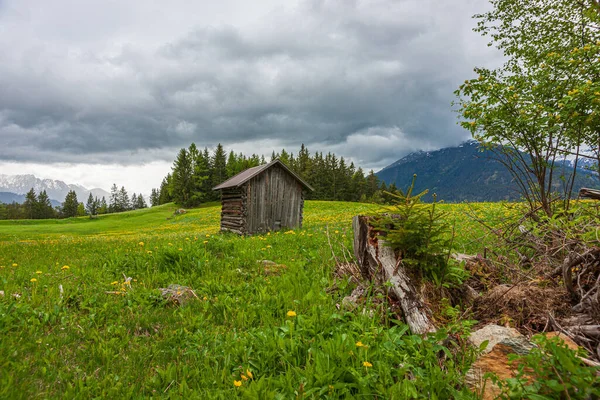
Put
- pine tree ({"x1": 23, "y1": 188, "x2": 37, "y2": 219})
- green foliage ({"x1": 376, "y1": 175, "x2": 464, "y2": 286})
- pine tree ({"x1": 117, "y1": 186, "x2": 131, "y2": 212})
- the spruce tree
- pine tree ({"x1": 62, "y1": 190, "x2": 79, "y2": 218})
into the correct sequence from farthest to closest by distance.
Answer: pine tree ({"x1": 117, "y1": 186, "x2": 131, "y2": 212})
pine tree ({"x1": 62, "y1": 190, "x2": 79, "y2": 218})
the spruce tree
pine tree ({"x1": 23, "y1": 188, "x2": 37, "y2": 219})
green foliage ({"x1": 376, "y1": 175, "x2": 464, "y2": 286})

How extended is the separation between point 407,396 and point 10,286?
6.32 m

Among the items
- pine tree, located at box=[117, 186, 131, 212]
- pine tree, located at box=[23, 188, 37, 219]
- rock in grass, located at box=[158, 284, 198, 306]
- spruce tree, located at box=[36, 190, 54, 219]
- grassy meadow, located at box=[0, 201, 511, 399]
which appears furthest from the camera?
pine tree, located at box=[117, 186, 131, 212]

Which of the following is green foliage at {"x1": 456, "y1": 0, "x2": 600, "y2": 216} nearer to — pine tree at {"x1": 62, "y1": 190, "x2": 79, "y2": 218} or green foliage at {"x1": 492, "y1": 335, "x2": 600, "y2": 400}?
green foliage at {"x1": 492, "y1": 335, "x2": 600, "y2": 400}

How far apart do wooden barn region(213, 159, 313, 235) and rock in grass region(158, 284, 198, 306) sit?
10898mm

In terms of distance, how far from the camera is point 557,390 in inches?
71.9

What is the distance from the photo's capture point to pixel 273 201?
56.9ft

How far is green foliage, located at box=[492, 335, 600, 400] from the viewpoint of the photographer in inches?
71.8

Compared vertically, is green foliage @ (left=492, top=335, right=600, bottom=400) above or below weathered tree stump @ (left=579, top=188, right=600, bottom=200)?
below

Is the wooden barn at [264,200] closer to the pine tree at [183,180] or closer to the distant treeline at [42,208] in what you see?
the pine tree at [183,180]

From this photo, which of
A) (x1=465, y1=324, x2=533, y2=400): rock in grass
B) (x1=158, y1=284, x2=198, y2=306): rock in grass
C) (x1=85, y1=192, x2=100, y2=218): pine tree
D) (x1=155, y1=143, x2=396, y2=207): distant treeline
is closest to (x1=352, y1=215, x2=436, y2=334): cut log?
(x1=465, y1=324, x2=533, y2=400): rock in grass

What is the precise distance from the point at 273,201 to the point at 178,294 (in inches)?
500

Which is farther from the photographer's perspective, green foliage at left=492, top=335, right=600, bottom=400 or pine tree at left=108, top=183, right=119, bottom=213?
pine tree at left=108, top=183, right=119, bottom=213

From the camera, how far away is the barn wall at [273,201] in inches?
651

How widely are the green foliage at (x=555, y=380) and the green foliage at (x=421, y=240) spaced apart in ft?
5.67
